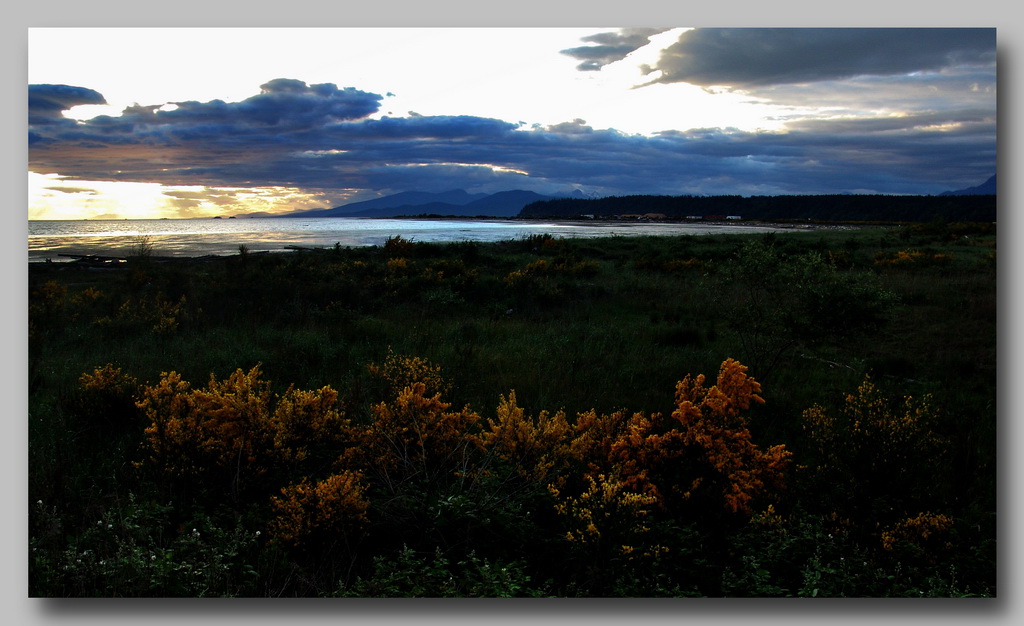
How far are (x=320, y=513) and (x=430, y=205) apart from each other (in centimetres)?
495

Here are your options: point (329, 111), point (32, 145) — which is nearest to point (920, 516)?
point (329, 111)

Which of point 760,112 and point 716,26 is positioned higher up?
point 716,26

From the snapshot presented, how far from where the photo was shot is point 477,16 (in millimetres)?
4898

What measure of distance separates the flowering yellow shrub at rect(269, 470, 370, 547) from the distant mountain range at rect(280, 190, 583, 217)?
4.08m

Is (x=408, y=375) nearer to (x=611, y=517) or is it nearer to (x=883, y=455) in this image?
(x=611, y=517)

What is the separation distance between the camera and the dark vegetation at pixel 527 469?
3555mm

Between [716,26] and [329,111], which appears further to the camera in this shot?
[329,111]

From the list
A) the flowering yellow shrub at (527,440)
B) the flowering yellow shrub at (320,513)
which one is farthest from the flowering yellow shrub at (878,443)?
the flowering yellow shrub at (320,513)

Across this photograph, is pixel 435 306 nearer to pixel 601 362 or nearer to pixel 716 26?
pixel 601 362

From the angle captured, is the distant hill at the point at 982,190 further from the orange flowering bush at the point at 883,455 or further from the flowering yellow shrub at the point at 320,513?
the flowering yellow shrub at the point at 320,513

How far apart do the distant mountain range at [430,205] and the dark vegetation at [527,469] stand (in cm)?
200

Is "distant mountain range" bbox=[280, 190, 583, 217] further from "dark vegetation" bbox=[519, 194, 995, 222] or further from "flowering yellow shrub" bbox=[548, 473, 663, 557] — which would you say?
"flowering yellow shrub" bbox=[548, 473, 663, 557]

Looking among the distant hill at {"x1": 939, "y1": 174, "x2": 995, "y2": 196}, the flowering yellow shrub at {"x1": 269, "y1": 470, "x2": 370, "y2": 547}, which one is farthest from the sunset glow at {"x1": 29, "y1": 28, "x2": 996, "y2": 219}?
the flowering yellow shrub at {"x1": 269, "y1": 470, "x2": 370, "y2": 547}

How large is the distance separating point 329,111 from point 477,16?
190cm
